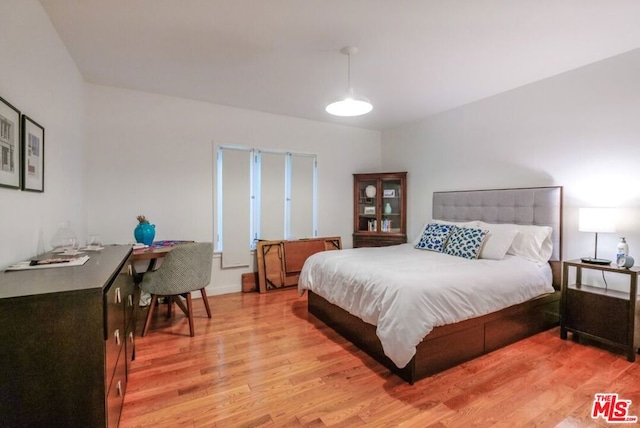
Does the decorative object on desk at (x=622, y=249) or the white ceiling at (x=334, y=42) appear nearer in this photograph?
the white ceiling at (x=334, y=42)

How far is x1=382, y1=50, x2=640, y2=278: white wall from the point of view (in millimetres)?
2590

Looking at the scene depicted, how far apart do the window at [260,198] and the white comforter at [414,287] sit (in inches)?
55.3

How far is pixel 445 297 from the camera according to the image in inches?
81.5

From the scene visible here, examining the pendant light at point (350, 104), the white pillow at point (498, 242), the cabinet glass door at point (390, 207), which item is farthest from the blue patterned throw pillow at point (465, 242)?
the pendant light at point (350, 104)

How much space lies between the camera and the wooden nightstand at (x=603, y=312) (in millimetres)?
2264

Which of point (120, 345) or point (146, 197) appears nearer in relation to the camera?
point (120, 345)

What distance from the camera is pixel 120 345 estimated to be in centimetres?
163

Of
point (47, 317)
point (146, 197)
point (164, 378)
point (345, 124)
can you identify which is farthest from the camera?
point (345, 124)

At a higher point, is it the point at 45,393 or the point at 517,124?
the point at 517,124

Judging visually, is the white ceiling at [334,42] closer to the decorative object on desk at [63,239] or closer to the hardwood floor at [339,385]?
the decorative object on desk at [63,239]

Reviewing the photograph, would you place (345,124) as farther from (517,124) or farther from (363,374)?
(363,374)

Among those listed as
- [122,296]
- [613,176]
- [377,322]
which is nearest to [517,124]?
[613,176]

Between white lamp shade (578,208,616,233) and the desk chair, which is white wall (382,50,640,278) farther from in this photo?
the desk chair

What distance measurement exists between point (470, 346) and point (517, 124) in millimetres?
2535
